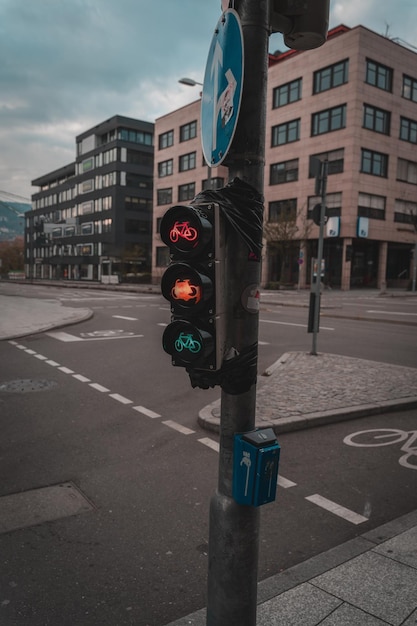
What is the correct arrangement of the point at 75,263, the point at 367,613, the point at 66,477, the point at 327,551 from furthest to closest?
1. the point at 75,263
2. the point at 66,477
3. the point at 327,551
4. the point at 367,613

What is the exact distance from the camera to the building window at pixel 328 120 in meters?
42.1

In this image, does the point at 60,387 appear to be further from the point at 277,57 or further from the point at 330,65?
the point at 277,57

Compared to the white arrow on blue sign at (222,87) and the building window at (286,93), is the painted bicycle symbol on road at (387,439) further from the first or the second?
the building window at (286,93)

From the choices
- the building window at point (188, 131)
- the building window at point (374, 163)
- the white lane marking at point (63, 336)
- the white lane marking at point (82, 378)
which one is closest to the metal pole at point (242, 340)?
the white lane marking at point (82, 378)

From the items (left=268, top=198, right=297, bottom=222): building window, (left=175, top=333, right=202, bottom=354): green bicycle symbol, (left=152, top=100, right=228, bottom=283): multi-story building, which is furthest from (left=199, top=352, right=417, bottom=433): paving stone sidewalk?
(left=152, top=100, right=228, bottom=283): multi-story building

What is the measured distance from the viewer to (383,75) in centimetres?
4272

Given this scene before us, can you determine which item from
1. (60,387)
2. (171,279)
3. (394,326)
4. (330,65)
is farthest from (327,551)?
(330,65)

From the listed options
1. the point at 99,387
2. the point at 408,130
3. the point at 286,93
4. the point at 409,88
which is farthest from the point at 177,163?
the point at 99,387

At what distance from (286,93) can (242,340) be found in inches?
1992

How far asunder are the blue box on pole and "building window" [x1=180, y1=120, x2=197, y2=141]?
195ft

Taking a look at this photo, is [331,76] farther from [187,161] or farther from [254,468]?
[254,468]

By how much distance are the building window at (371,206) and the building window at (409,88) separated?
10029mm

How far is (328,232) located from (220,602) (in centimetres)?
4280

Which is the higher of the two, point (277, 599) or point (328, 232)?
point (328, 232)
